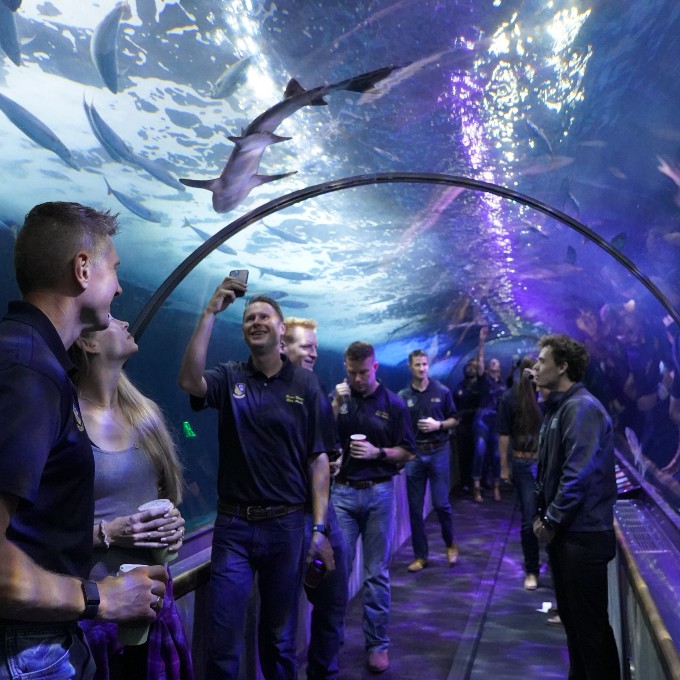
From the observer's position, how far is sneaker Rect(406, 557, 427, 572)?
7902mm

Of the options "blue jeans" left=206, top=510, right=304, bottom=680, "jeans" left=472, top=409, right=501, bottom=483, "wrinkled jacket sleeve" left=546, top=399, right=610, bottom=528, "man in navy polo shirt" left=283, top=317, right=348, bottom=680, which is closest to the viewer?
"blue jeans" left=206, top=510, right=304, bottom=680

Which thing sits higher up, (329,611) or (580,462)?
(580,462)

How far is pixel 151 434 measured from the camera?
275cm

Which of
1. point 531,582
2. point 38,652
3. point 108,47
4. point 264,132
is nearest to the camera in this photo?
point 38,652

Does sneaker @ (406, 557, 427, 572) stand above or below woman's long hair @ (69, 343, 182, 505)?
below

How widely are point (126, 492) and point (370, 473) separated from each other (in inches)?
122

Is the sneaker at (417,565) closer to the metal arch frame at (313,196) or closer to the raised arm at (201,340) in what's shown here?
the metal arch frame at (313,196)

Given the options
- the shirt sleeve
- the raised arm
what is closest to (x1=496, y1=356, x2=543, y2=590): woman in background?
the raised arm

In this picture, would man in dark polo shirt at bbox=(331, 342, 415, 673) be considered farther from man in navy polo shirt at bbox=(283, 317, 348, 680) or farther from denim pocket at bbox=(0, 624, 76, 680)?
denim pocket at bbox=(0, 624, 76, 680)

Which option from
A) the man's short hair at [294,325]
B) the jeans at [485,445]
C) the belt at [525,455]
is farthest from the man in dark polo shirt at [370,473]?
the jeans at [485,445]

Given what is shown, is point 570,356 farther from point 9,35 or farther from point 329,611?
point 9,35

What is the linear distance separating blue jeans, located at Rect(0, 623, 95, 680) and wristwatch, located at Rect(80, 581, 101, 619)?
0.34 ft

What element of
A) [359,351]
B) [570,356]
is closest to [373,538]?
[359,351]

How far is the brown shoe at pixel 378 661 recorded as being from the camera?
4.95 meters
